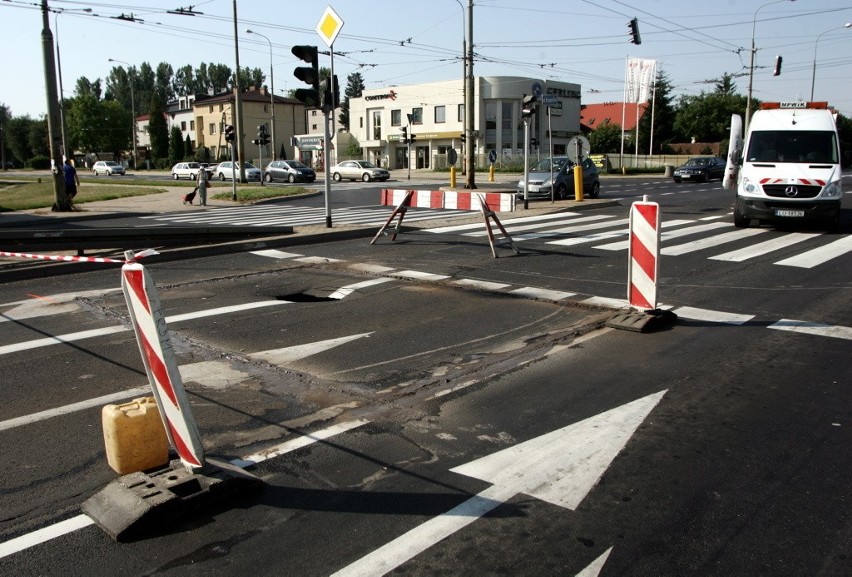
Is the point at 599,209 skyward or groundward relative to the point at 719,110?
groundward

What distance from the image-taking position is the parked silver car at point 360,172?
50.2 meters

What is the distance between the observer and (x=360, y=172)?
51469 mm

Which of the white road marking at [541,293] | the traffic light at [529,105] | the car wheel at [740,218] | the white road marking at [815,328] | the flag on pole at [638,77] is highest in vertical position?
the flag on pole at [638,77]

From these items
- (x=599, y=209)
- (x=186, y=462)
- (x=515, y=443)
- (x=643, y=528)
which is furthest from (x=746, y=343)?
(x=599, y=209)

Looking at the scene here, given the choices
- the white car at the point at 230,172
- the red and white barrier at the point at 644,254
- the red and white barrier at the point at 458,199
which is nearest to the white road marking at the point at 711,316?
the red and white barrier at the point at 644,254

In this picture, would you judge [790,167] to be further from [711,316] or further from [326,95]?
[326,95]

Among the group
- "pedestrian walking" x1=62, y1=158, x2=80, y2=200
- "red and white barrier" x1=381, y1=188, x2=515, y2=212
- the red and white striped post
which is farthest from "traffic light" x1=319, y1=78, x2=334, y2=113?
"pedestrian walking" x1=62, y1=158, x2=80, y2=200

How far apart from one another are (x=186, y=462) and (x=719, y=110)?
91837 millimetres

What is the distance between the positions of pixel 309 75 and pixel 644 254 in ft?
29.5

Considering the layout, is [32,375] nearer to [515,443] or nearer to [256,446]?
[256,446]

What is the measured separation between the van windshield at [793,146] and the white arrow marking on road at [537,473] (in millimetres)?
12997

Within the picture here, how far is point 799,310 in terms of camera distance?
8617 millimetres

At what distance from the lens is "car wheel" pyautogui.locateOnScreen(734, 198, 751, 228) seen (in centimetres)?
1630

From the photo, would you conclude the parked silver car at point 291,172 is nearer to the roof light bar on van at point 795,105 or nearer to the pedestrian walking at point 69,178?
the pedestrian walking at point 69,178
